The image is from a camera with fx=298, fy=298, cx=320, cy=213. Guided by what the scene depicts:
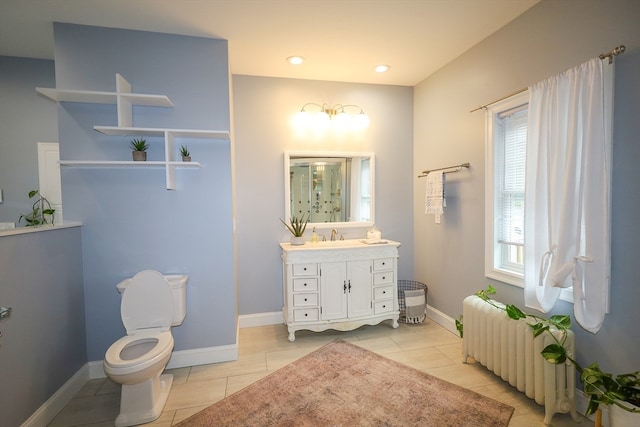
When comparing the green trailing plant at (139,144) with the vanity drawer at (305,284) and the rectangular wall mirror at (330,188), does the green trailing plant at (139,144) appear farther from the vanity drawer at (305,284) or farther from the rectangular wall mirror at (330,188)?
the vanity drawer at (305,284)

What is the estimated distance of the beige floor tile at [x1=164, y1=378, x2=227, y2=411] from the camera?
6.70 ft

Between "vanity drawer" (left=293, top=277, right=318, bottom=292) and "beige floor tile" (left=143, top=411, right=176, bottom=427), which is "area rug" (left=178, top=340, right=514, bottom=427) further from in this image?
"vanity drawer" (left=293, top=277, right=318, bottom=292)

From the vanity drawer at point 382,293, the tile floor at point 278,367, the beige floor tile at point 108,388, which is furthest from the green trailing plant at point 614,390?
the beige floor tile at point 108,388

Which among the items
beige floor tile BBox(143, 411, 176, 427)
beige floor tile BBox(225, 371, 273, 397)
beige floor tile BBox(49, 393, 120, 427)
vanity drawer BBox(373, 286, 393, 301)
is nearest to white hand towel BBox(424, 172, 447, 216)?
vanity drawer BBox(373, 286, 393, 301)

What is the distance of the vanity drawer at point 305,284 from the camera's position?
2910mm

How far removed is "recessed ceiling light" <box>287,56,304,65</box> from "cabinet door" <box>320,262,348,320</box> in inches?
78.9

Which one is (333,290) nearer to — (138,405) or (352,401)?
(352,401)

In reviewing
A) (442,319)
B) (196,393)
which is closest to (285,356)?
(196,393)

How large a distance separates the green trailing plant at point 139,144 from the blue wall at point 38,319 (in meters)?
0.76

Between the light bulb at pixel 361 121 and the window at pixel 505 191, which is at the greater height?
the light bulb at pixel 361 121

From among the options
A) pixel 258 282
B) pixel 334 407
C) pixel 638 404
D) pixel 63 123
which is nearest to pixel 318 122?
pixel 258 282

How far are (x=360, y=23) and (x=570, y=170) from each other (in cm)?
179

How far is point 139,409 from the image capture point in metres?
1.90

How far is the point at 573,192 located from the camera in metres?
1.78
